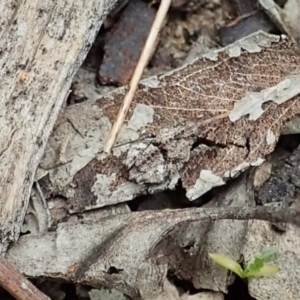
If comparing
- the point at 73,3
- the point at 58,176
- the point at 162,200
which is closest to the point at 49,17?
the point at 73,3

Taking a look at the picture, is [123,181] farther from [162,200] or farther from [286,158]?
[286,158]

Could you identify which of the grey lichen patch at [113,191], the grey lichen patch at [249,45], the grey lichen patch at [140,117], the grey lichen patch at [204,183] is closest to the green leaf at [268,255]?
the grey lichen patch at [204,183]

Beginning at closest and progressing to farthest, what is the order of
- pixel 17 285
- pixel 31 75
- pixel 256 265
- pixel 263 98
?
pixel 17 285 → pixel 256 265 → pixel 31 75 → pixel 263 98

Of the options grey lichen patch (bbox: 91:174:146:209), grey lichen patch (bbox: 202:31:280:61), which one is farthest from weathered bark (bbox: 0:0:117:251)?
grey lichen patch (bbox: 202:31:280:61)

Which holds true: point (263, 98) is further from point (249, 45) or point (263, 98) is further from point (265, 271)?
point (265, 271)

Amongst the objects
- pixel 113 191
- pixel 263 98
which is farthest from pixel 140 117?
pixel 263 98
